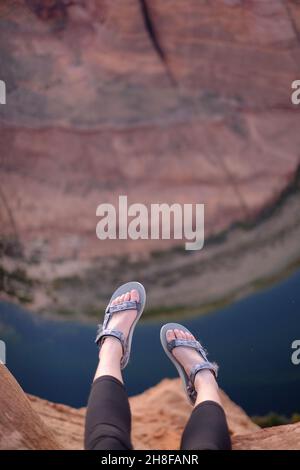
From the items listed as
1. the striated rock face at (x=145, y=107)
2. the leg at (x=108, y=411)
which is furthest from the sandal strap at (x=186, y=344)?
the striated rock face at (x=145, y=107)

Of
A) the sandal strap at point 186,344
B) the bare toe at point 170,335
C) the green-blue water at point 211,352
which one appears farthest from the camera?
the green-blue water at point 211,352

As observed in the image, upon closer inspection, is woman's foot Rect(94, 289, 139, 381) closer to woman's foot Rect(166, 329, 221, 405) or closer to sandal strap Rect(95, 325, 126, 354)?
sandal strap Rect(95, 325, 126, 354)

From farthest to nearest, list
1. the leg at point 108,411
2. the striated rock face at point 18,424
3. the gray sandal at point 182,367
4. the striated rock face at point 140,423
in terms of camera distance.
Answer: the gray sandal at point 182,367 → the striated rock face at point 140,423 → the striated rock face at point 18,424 → the leg at point 108,411

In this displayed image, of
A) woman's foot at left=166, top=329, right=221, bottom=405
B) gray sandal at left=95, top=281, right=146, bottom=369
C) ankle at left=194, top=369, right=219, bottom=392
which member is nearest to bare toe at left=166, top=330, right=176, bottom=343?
woman's foot at left=166, top=329, right=221, bottom=405

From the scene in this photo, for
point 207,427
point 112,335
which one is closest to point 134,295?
point 112,335

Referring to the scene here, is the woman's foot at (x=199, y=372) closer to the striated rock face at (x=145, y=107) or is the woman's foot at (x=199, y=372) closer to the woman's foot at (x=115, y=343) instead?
the woman's foot at (x=115, y=343)

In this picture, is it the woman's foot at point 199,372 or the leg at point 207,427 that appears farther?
the woman's foot at point 199,372

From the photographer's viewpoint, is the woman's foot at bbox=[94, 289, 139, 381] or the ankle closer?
the woman's foot at bbox=[94, 289, 139, 381]
